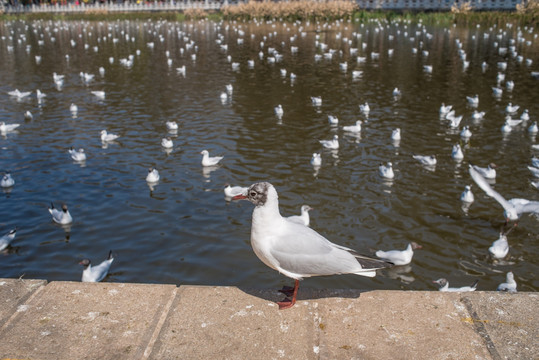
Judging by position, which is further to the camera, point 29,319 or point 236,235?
point 236,235

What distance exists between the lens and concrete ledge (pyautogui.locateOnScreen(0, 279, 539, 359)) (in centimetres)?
363

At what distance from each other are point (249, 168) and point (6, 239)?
5969 mm

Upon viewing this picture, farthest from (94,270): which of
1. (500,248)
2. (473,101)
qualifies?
(473,101)

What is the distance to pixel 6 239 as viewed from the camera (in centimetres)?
911

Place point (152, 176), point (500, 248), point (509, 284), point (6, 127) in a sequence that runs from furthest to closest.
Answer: point (6, 127)
point (152, 176)
point (500, 248)
point (509, 284)

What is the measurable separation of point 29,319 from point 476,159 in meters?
12.3

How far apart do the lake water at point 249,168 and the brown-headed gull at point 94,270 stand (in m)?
0.30

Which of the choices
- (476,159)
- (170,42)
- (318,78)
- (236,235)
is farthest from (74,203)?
(170,42)

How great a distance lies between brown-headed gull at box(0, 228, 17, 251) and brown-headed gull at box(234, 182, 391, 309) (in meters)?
6.63

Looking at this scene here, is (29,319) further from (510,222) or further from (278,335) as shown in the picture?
(510,222)

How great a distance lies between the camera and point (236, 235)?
9578 mm

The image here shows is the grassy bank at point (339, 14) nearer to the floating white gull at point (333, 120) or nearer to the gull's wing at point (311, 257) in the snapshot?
the floating white gull at point (333, 120)

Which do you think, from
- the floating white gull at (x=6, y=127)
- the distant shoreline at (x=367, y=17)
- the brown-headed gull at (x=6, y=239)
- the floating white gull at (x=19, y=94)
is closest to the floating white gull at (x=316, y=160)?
the brown-headed gull at (x=6, y=239)

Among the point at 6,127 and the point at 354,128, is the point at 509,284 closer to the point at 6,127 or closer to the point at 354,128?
the point at 354,128
